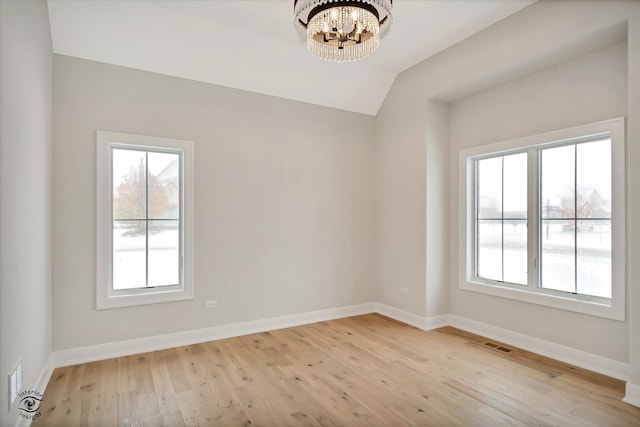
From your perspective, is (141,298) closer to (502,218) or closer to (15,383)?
(15,383)

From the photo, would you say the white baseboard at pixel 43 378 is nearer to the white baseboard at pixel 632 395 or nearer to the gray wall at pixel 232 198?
the gray wall at pixel 232 198

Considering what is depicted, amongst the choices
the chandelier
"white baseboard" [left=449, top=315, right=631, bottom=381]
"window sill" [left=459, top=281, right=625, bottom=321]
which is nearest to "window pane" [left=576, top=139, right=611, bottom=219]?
"window sill" [left=459, top=281, right=625, bottom=321]

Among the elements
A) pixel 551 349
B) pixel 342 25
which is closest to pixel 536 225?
pixel 551 349

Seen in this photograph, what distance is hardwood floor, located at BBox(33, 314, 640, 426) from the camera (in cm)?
235

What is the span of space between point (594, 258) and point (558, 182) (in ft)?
2.58

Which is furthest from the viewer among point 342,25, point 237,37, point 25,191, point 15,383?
point 237,37

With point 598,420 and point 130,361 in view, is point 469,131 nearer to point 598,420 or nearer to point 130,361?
point 598,420

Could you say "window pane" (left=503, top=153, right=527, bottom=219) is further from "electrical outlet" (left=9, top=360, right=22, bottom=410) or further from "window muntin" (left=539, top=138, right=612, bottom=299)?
"electrical outlet" (left=9, top=360, right=22, bottom=410)

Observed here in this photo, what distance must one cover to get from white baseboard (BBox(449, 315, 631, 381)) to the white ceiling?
3212 millimetres

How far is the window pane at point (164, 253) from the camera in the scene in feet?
11.9

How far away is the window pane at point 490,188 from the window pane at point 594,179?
0.82 metres

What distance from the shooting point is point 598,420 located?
231cm

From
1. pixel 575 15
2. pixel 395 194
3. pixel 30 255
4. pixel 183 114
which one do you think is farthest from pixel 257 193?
pixel 575 15

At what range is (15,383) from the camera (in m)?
2.04
